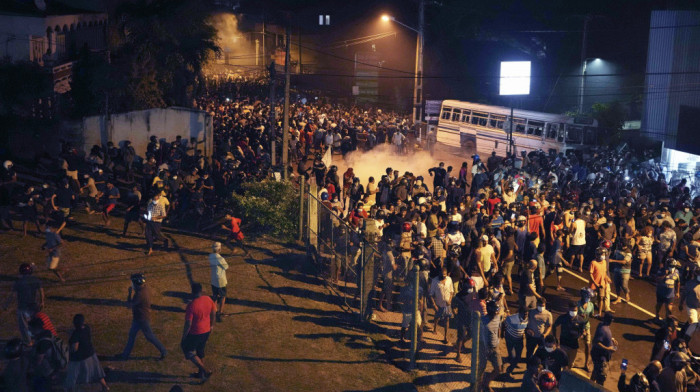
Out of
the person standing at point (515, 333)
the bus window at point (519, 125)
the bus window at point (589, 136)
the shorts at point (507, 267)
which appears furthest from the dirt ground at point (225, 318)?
the bus window at point (519, 125)

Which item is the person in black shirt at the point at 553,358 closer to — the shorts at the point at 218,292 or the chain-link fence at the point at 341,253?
the chain-link fence at the point at 341,253

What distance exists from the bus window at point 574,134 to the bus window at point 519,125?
223 cm

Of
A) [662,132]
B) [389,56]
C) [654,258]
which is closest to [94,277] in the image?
[654,258]

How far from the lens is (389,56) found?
5222cm

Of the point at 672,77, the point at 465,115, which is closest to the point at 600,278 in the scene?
the point at 672,77

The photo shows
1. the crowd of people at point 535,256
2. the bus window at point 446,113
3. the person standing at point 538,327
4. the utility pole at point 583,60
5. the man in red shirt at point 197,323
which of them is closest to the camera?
the man in red shirt at point 197,323

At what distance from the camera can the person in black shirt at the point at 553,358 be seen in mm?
9570

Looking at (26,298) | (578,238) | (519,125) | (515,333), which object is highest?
(519,125)

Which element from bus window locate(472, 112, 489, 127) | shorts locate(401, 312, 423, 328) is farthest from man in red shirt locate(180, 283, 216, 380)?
bus window locate(472, 112, 489, 127)

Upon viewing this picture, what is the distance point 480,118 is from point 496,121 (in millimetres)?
1283

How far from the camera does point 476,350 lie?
9.73 metres

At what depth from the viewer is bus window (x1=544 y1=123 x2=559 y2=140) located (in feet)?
101

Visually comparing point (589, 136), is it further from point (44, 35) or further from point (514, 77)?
point (44, 35)

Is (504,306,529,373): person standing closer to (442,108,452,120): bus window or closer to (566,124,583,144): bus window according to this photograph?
(566,124,583,144): bus window
